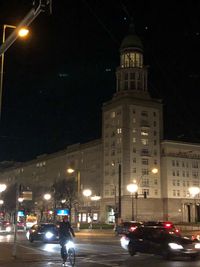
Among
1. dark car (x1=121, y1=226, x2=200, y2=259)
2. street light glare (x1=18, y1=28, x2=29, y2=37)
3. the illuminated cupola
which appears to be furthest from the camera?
the illuminated cupola

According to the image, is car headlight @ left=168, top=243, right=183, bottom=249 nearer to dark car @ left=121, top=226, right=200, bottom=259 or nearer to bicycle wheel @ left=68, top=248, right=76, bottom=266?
dark car @ left=121, top=226, right=200, bottom=259

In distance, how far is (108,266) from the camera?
57.5 ft

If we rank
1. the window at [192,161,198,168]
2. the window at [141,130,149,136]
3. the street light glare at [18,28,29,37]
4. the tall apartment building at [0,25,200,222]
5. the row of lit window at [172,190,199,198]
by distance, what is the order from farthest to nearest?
the window at [192,161,198,168] → the window at [141,130,149,136] → the row of lit window at [172,190,199,198] → the tall apartment building at [0,25,200,222] → the street light glare at [18,28,29,37]

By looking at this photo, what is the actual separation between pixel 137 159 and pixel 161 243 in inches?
3993

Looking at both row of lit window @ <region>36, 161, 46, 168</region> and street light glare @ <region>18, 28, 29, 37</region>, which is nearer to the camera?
street light glare @ <region>18, 28, 29, 37</region>

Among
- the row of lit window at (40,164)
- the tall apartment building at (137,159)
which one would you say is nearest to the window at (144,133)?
the tall apartment building at (137,159)

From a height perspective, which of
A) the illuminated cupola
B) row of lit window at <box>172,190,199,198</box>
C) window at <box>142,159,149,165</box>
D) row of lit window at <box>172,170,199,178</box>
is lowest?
row of lit window at <box>172,190,199,198</box>

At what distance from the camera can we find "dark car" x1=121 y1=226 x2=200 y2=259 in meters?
20.4

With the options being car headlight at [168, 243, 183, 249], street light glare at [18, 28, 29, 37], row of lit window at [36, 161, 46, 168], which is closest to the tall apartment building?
row of lit window at [36, 161, 46, 168]

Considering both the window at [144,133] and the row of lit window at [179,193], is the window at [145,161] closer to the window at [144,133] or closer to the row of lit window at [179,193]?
the window at [144,133]

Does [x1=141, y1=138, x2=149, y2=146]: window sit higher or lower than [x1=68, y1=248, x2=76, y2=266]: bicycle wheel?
higher

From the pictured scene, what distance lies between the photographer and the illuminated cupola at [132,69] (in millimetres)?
132375

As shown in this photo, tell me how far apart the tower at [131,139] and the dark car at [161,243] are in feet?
305

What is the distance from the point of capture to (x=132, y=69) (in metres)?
136
